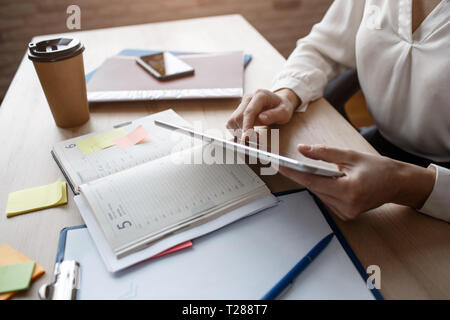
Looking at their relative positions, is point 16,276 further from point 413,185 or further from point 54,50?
point 413,185

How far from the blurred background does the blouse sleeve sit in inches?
52.2

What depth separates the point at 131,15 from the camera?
2.03 meters

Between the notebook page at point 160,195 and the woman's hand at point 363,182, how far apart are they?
0.10 m

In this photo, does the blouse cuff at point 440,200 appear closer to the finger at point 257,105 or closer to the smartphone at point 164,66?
the finger at point 257,105

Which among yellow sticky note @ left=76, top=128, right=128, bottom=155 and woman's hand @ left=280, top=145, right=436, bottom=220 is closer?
woman's hand @ left=280, top=145, right=436, bottom=220

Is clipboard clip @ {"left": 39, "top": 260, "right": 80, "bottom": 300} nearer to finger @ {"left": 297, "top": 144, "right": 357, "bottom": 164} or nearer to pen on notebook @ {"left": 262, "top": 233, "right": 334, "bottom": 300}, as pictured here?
pen on notebook @ {"left": 262, "top": 233, "right": 334, "bottom": 300}

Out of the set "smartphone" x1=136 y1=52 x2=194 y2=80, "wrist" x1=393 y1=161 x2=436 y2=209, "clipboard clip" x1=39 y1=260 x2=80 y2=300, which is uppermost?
"smartphone" x1=136 y1=52 x2=194 y2=80

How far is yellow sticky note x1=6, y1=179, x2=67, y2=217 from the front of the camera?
1.87 feet

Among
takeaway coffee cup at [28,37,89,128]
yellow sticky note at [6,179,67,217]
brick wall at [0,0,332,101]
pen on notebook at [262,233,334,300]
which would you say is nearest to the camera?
pen on notebook at [262,233,334,300]

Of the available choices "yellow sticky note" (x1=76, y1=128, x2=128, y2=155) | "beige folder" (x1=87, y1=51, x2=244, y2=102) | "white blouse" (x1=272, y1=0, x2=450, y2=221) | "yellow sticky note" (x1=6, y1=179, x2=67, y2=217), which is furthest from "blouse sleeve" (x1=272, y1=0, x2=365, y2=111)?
"yellow sticky note" (x1=6, y1=179, x2=67, y2=217)

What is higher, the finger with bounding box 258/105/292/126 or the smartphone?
the smartphone

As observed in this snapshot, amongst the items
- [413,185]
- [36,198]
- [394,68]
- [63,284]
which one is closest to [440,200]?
[413,185]

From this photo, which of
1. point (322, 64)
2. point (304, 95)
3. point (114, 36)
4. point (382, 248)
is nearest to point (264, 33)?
point (114, 36)
